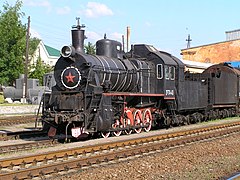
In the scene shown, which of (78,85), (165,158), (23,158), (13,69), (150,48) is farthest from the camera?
(13,69)

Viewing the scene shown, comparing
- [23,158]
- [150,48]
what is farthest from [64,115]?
[150,48]

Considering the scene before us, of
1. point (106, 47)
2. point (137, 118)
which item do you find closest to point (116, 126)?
point (137, 118)

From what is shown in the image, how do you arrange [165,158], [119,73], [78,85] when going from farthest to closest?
[119,73]
[78,85]
[165,158]

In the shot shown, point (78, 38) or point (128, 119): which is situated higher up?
point (78, 38)

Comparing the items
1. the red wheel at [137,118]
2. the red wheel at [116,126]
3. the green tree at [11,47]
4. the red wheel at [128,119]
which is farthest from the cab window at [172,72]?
the green tree at [11,47]

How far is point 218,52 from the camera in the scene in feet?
204

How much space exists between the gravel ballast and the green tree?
4386cm

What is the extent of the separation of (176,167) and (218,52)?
54.9 metres

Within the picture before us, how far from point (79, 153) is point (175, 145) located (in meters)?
4.11

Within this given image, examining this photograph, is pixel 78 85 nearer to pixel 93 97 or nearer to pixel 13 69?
pixel 93 97

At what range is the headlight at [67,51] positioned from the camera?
15.0 metres

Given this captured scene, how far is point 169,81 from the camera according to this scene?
65.5ft

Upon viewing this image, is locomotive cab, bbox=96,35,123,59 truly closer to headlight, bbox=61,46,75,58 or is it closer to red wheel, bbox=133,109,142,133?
headlight, bbox=61,46,75,58

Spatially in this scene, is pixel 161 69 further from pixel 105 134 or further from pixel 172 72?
pixel 105 134
